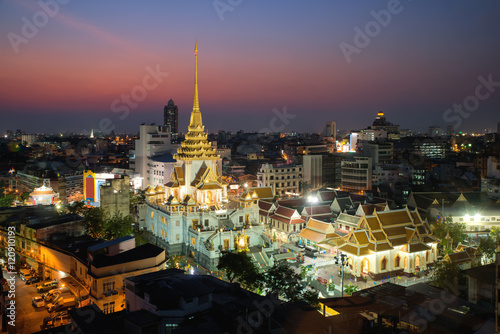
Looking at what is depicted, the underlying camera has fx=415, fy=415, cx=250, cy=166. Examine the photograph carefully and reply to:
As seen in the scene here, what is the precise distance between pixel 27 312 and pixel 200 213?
15.6 meters

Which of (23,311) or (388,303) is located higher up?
(388,303)

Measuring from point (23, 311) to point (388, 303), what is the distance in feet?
66.7

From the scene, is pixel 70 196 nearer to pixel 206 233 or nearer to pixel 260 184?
pixel 260 184

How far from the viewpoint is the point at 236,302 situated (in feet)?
55.1

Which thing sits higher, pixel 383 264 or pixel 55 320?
pixel 383 264

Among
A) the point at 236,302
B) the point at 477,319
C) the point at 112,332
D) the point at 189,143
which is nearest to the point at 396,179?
the point at 189,143

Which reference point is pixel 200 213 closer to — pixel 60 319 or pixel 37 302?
pixel 37 302

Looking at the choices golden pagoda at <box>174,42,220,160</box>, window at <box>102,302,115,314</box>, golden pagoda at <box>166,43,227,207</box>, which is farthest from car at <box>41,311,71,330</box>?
golden pagoda at <box>174,42,220,160</box>

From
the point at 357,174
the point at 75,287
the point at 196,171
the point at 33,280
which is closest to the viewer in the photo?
the point at 75,287

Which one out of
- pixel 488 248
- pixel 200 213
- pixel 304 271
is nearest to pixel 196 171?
pixel 200 213

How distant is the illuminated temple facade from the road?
11858 millimetres

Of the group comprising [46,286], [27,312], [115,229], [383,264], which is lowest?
[27,312]

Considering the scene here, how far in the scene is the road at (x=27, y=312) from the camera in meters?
22.2

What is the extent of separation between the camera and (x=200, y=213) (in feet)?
119
